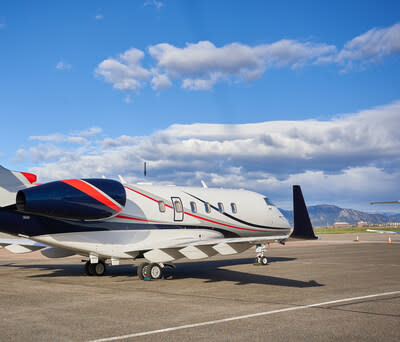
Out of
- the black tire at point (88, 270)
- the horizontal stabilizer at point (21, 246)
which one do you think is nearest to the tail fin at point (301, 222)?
the black tire at point (88, 270)

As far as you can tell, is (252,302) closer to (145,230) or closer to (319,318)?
(319,318)

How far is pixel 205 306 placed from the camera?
1073 centimetres

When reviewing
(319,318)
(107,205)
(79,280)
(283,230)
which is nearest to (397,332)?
(319,318)

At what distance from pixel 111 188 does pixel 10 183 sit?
3253 mm

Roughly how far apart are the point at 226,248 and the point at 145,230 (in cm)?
380

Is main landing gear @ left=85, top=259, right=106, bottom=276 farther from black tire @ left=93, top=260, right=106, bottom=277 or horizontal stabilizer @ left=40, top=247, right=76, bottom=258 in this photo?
horizontal stabilizer @ left=40, top=247, right=76, bottom=258

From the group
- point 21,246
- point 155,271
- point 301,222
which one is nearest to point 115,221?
point 155,271

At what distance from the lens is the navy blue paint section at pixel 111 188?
16028mm

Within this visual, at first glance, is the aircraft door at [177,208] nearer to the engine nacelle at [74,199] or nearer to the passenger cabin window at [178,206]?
the passenger cabin window at [178,206]

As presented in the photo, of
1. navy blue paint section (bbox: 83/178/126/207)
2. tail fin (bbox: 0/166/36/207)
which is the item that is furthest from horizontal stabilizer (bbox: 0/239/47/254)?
navy blue paint section (bbox: 83/178/126/207)

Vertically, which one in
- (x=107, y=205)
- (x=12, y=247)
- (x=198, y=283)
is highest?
(x=107, y=205)

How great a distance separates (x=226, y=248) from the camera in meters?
14.4

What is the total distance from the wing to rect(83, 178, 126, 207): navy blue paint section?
1.88 m

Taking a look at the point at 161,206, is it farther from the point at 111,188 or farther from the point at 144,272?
the point at 144,272
